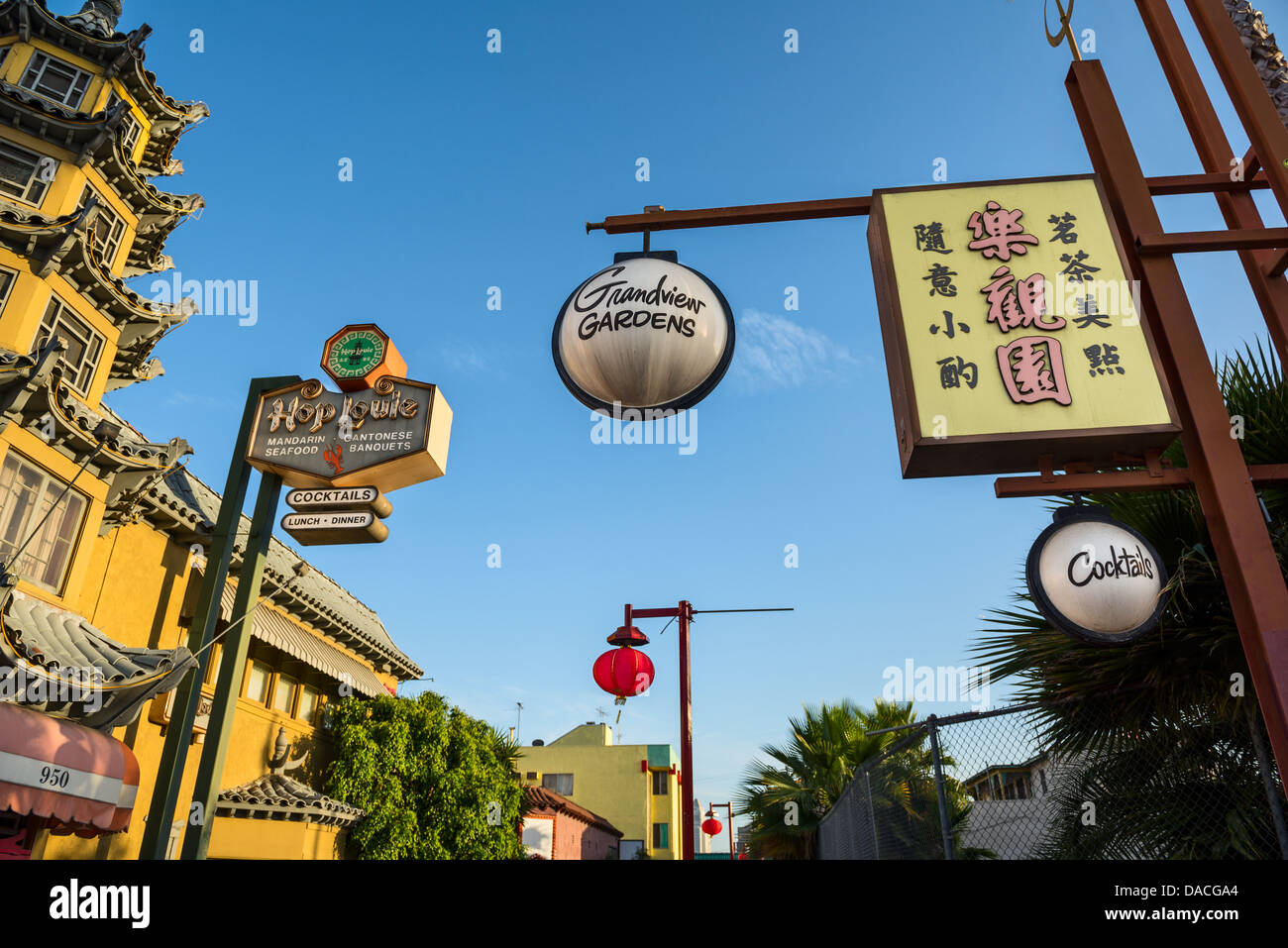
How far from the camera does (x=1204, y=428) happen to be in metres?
3.99

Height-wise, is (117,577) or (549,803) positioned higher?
(117,577)

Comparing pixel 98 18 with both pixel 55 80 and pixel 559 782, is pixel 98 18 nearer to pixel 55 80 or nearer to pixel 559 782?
pixel 55 80

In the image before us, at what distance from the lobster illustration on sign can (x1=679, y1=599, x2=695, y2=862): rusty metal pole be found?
7.76m

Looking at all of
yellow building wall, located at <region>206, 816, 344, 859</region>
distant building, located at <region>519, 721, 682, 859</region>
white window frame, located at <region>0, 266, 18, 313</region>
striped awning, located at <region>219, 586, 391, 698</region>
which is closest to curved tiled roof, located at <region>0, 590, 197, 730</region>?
striped awning, located at <region>219, 586, 391, 698</region>

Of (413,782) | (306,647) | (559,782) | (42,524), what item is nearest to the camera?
(42,524)

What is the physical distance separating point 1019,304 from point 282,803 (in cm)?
1424

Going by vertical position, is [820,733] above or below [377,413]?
below

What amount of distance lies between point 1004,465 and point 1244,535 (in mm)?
1098

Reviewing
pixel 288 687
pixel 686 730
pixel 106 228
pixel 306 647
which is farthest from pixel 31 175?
pixel 686 730

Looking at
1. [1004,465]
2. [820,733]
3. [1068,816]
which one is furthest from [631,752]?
[1004,465]

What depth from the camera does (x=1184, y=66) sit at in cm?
490

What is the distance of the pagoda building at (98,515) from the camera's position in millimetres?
9109

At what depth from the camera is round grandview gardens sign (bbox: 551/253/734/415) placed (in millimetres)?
4227
